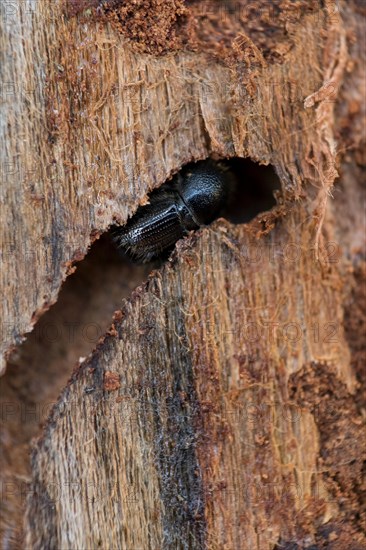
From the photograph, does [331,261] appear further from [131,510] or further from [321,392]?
[131,510]

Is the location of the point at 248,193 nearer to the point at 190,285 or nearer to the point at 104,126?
the point at 190,285

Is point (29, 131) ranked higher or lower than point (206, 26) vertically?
lower

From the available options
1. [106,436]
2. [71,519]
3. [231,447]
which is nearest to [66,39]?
[106,436]

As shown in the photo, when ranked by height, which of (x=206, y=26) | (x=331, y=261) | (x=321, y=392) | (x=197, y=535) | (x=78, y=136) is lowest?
(x=197, y=535)

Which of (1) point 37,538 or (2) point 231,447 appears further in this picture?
(1) point 37,538

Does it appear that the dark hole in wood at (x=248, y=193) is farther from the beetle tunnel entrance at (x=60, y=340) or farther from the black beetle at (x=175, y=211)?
the black beetle at (x=175, y=211)

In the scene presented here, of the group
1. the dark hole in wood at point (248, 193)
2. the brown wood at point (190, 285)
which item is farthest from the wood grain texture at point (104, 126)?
the dark hole in wood at point (248, 193)

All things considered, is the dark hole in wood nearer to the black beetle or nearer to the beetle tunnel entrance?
the beetle tunnel entrance
